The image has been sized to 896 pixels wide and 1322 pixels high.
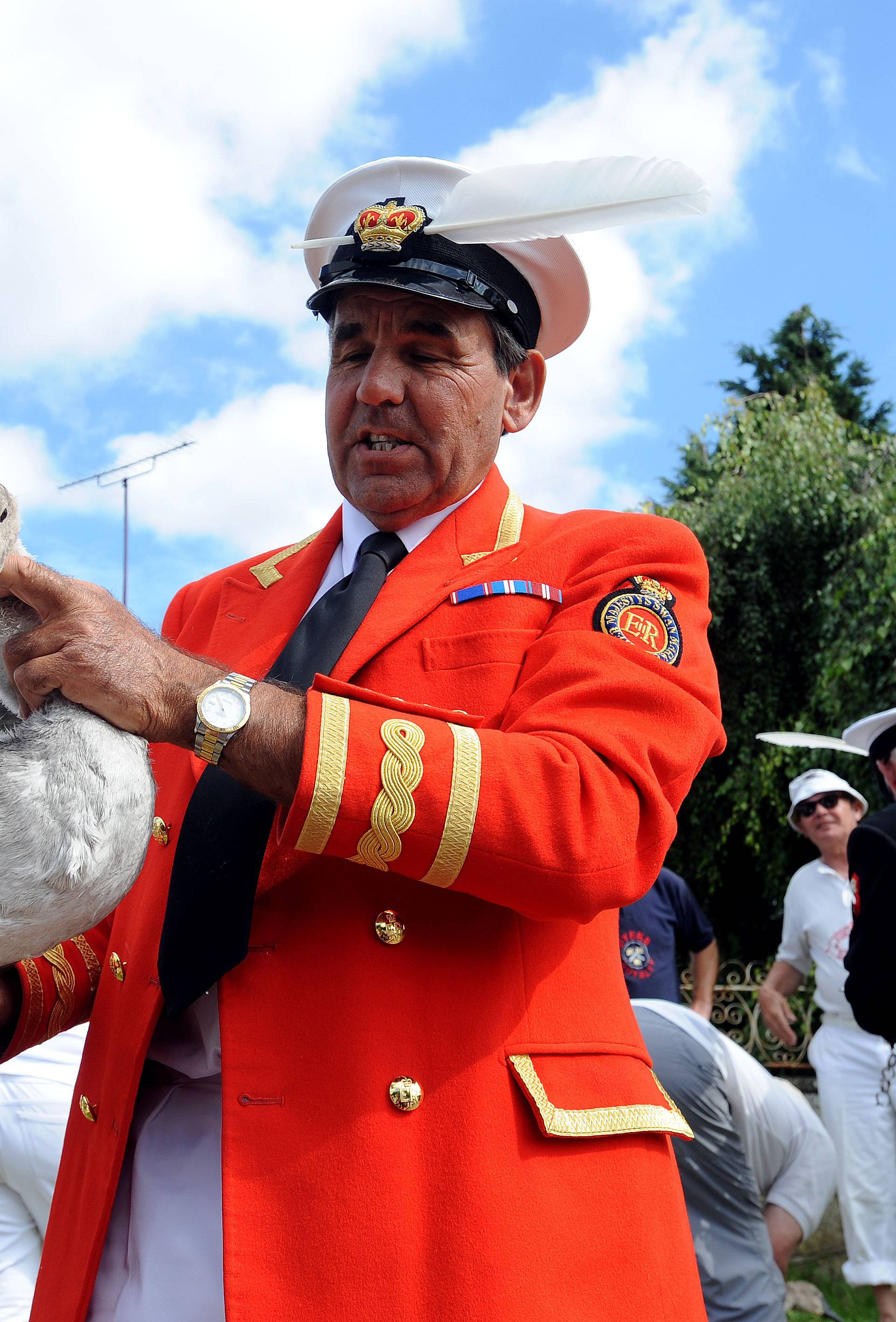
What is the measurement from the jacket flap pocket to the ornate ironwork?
782 centimetres

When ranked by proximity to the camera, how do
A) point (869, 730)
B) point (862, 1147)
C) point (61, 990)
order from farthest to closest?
point (862, 1147), point (869, 730), point (61, 990)

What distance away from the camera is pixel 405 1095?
1.68 meters

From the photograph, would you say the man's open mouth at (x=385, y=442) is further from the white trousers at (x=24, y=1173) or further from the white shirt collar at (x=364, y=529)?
the white trousers at (x=24, y=1173)

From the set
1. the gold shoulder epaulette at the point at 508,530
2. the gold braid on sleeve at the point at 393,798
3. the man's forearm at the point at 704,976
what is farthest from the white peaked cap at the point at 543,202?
the man's forearm at the point at 704,976

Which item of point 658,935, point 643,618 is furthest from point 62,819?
point 658,935

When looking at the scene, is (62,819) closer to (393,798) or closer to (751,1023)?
(393,798)

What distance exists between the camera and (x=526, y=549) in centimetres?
217

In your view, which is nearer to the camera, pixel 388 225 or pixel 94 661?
pixel 94 661

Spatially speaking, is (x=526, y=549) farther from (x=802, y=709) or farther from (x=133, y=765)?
(x=802, y=709)

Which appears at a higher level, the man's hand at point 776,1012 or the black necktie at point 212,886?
the man's hand at point 776,1012

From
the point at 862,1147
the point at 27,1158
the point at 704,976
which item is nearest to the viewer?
the point at 27,1158

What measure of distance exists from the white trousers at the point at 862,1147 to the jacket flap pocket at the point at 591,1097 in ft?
16.2

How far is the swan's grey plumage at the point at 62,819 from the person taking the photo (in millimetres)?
1364

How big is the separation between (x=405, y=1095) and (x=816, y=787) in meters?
6.16
